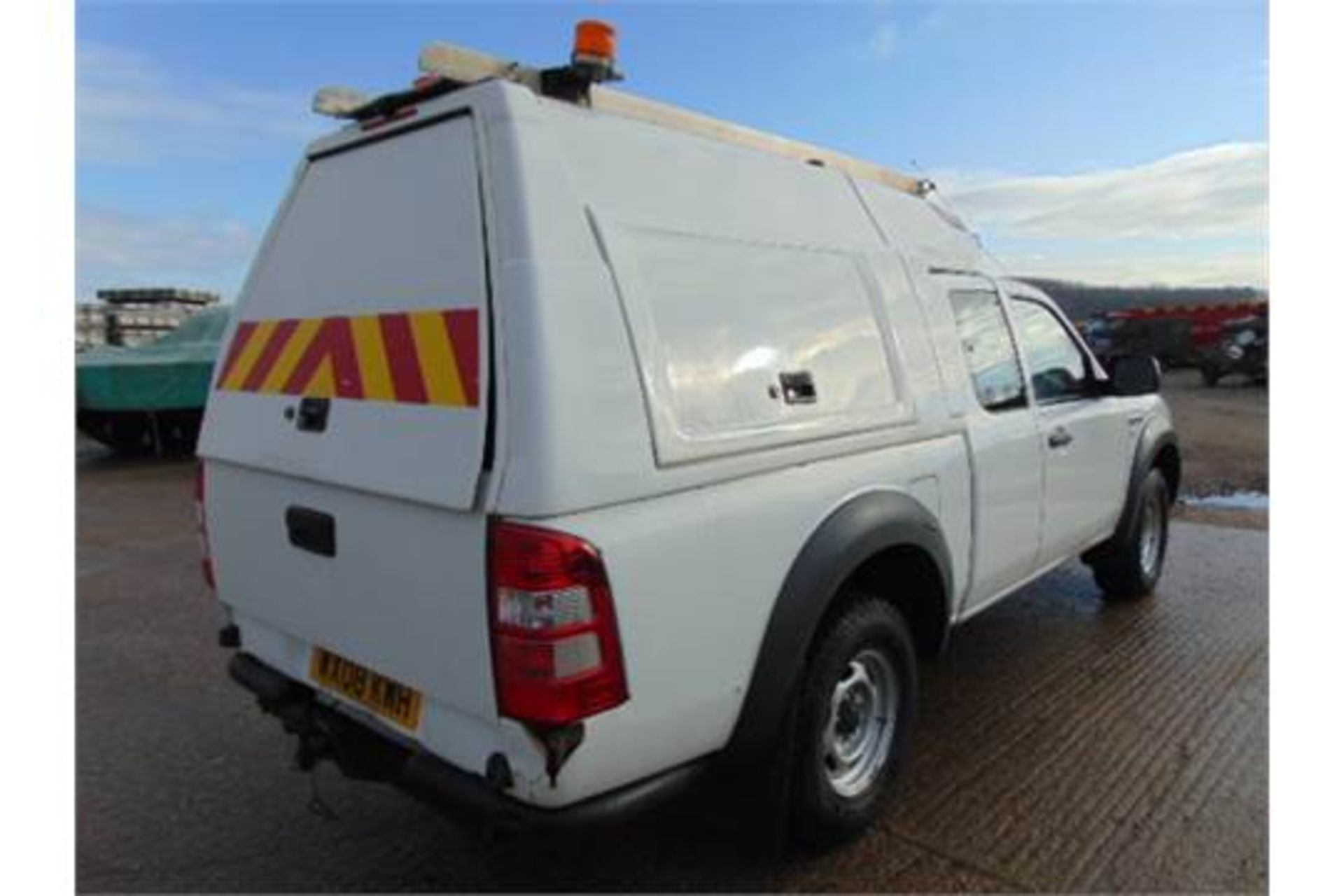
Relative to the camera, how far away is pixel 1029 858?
9.10ft

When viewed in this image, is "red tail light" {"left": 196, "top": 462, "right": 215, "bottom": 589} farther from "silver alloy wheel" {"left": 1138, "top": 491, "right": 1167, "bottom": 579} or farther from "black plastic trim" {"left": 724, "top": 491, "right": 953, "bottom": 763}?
"silver alloy wheel" {"left": 1138, "top": 491, "right": 1167, "bottom": 579}

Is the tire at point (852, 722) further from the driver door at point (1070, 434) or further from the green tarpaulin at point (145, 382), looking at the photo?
the green tarpaulin at point (145, 382)

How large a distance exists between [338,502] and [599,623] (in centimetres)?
86

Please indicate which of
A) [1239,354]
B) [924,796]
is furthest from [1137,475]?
[1239,354]

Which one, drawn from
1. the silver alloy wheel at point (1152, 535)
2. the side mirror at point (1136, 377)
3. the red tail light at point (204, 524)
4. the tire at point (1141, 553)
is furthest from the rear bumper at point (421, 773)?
the silver alloy wheel at point (1152, 535)

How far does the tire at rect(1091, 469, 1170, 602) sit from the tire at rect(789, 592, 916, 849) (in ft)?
7.92

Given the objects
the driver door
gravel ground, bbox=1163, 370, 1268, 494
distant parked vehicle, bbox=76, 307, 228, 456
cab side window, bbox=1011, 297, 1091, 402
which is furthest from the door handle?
distant parked vehicle, bbox=76, 307, 228, 456

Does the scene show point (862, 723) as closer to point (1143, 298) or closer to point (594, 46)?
point (594, 46)

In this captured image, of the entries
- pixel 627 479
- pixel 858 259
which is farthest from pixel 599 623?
pixel 858 259

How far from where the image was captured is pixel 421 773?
7.33 ft

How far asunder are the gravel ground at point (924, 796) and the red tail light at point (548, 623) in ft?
2.77

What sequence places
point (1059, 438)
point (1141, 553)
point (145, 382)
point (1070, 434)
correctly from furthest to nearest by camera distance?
point (145, 382) → point (1141, 553) → point (1070, 434) → point (1059, 438)

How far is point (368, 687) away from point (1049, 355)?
3295 millimetres

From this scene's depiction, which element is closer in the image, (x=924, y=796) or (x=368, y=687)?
(x=368, y=687)
